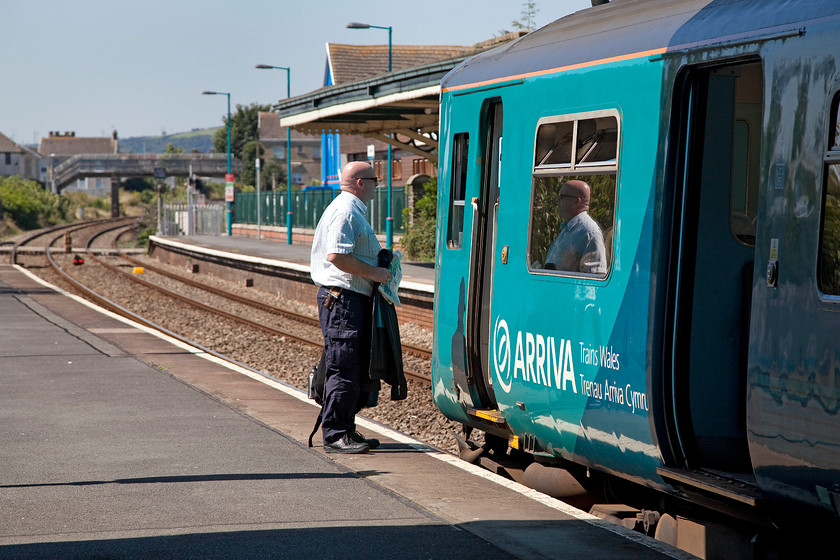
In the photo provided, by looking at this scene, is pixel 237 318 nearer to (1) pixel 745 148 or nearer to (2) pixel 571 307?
(2) pixel 571 307

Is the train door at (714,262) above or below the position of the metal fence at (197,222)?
above

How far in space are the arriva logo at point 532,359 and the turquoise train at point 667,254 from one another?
14 millimetres

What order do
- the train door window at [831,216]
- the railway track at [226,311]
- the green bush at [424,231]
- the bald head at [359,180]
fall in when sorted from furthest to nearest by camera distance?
1. the green bush at [424,231]
2. the railway track at [226,311]
3. the bald head at [359,180]
4. the train door window at [831,216]

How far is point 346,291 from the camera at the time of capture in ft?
22.4

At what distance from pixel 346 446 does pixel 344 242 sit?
1.33m

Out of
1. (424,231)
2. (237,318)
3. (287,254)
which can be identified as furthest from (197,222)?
(237,318)

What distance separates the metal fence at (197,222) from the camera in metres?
49.3

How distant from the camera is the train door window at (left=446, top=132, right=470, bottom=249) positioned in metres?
7.38

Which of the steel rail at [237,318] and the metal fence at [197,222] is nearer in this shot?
the steel rail at [237,318]

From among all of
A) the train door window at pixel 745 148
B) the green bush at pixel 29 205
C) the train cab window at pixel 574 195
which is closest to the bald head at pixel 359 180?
the train cab window at pixel 574 195

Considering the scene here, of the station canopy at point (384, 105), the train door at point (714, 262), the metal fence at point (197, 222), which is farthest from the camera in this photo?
the metal fence at point (197, 222)

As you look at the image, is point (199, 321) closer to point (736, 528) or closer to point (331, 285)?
point (331, 285)

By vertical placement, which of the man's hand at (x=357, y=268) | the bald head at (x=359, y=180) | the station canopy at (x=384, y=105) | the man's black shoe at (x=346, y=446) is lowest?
the man's black shoe at (x=346, y=446)

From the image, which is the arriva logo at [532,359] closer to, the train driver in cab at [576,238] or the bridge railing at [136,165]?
the train driver in cab at [576,238]
